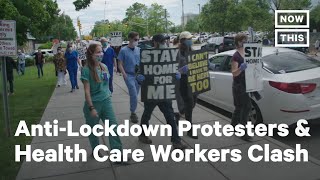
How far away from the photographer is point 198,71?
6.83m

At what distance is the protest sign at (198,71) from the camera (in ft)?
21.9

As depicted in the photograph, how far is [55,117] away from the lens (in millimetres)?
8945

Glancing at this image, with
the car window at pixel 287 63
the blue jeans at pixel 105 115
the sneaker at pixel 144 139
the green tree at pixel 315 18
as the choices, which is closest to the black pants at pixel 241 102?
the car window at pixel 287 63

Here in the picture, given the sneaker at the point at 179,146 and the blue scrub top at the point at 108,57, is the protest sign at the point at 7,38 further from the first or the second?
the blue scrub top at the point at 108,57

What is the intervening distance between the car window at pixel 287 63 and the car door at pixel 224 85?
0.98 metres

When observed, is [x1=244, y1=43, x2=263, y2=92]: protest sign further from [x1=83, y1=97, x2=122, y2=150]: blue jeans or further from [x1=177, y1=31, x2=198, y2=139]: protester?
[x1=83, y1=97, x2=122, y2=150]: blue jeans

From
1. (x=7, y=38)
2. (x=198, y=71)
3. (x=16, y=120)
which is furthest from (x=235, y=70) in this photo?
(x=16, y=120)

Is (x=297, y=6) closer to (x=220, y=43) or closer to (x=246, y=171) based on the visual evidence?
(x=220, y=43)

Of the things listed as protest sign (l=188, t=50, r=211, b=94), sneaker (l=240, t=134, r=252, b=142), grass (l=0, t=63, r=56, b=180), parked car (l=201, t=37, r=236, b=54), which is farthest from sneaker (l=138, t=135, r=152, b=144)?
parked car (l=201, t=37, r=236, b=54)

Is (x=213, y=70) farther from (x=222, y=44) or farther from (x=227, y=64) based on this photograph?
(x=222, y=44)

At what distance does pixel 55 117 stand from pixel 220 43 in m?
25.5

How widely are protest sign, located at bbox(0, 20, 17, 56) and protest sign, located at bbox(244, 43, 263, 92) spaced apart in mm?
4346

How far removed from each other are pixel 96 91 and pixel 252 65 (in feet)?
8.64

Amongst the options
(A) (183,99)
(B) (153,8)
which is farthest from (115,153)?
(B) (153,8)
